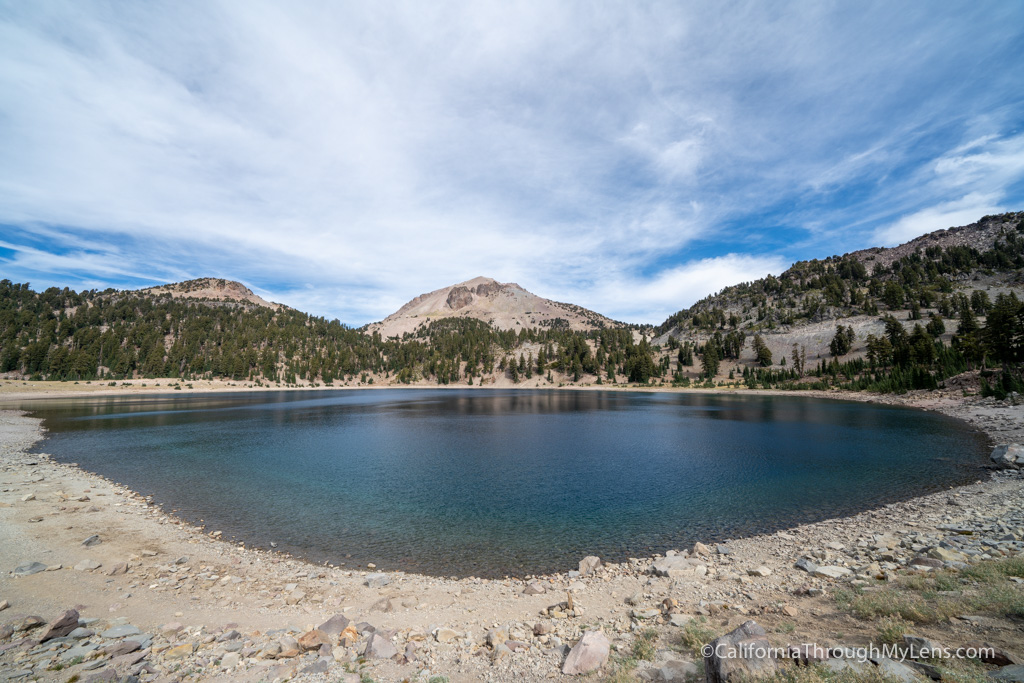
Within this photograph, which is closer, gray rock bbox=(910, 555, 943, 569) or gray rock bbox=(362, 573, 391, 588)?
gray rock bbox=(910, 555, 943, 569)

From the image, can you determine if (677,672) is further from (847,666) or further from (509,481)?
(509,481)

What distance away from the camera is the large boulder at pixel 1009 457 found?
995 inches

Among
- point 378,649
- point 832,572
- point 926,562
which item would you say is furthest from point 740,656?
point 926,562

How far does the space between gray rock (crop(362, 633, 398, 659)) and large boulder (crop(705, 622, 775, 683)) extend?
607 cm

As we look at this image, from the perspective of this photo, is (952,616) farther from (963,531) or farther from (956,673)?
(963,531)

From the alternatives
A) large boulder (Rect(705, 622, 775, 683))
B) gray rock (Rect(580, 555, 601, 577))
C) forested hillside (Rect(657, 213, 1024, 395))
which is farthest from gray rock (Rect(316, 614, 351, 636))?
forested hillside (Rect(657, 213, 1024, 395))

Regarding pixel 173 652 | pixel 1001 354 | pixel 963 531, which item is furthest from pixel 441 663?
pixel 1001 354

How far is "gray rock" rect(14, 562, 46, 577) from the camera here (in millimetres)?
11680

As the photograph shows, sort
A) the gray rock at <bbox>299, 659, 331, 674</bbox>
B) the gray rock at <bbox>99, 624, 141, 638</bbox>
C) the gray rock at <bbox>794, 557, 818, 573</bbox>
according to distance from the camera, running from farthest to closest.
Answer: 1. the gray rock at <bbox>794, 557, 818, 573</bbox>
2. the gray rock at <bbox>99, 624, 141, 638</bbox>
3. the gray rock at <bbox>299, 659, 331, 674</bbox>

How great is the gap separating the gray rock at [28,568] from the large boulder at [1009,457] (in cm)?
4660

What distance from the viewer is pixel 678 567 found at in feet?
42.2

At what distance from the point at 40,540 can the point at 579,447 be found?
34.0 m

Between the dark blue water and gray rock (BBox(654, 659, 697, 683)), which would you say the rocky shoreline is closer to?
gray rock (BBox(654, 659, 697, 683))

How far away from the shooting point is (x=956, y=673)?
5.31m
